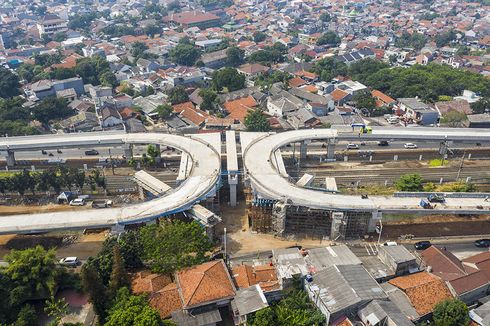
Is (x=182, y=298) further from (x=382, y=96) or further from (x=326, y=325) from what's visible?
(x=382, y=96)

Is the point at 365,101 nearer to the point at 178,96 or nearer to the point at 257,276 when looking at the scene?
the point at 178,96

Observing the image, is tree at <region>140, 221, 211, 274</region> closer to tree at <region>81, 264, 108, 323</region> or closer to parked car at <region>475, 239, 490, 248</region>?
tree at <region>81, 264, 108, 323</region>

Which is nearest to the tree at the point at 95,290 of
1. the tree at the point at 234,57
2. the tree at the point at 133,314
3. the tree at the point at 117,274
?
the tree at the point at 117,274

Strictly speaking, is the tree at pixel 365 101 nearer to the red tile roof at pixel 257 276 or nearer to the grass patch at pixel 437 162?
the grass patch at pixel 437 162

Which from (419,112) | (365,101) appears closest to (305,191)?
(365,101)

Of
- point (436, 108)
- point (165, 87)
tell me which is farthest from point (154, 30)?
point (436, 108)

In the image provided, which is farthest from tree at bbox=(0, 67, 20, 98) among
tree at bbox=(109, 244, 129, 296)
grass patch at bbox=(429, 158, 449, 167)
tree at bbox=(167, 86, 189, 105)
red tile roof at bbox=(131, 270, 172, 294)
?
grass patch at bbox=(429, 158, 449, 167)
